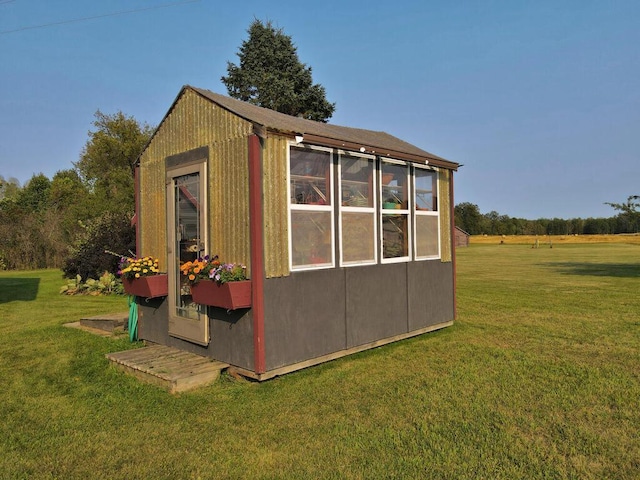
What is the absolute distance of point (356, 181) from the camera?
19.7ft

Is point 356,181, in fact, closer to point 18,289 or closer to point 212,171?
point 212,171

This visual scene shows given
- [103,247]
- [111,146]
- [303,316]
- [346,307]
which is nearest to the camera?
[303,316]

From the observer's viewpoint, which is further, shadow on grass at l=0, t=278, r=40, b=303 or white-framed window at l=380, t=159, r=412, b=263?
shadow on grass at l=0, t=278, r=40, b=303

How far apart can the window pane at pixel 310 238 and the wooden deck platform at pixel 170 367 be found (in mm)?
1562

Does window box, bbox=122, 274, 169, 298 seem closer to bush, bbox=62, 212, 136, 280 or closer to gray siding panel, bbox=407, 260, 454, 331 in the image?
gray siding panel, bbox=407, 260, 454, 331

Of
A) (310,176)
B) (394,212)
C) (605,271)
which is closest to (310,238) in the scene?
(310,176)

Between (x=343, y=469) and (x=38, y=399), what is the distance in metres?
3.41

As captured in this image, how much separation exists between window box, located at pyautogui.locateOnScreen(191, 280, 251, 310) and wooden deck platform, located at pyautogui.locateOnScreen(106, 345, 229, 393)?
0.76m

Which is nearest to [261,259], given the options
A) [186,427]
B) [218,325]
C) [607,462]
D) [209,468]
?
[218,325]

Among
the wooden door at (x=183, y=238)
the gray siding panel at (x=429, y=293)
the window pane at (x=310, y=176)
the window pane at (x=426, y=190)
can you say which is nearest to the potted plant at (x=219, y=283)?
the wooden door at (x=183, y=238)

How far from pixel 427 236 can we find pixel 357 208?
183 cm

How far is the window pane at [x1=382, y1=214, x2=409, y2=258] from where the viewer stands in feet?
21.0

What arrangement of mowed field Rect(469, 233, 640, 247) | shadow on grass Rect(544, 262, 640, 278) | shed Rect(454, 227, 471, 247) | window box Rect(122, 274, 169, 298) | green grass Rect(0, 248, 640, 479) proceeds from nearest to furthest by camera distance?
green grass Rect(0, 248, 640, 479), window box Rect(122, 274, 169, 298), shadow on grass Rect(544, 262, 640, 278), shed Rect(454, 227, 471, 247), mowed field Rect(469, 233, 640, 247)

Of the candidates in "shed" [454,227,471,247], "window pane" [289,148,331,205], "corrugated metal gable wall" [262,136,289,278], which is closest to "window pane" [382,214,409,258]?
"window pane" [289,148,331,205]
